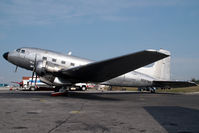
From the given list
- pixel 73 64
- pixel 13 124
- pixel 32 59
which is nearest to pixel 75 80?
pixel 73 64

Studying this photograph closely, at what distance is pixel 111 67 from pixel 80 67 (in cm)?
252

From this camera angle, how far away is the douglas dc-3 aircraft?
521 inches

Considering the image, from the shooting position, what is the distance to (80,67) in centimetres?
1495

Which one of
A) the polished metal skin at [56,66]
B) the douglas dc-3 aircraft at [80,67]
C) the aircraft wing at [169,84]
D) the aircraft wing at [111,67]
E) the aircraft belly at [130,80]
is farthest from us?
the aircraft wing at [169,84]

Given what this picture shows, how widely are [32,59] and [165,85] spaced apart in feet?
55.9

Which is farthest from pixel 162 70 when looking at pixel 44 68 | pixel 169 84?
pixel 44 68

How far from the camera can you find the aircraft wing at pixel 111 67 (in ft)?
39.7

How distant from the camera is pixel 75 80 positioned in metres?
17.9

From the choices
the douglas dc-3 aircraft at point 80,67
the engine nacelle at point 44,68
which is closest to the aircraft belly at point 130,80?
the douglas dc-3 aircraft at point 80,67

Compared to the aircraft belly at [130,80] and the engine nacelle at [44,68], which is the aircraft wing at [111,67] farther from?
the aircraft belly at [130,80]

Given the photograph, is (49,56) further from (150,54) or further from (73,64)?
(150,54)

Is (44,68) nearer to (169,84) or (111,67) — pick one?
(111,67)

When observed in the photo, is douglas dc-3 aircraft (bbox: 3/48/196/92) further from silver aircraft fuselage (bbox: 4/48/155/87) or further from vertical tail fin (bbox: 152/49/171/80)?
vertical tail fin (bbox: 152/49/171/80)

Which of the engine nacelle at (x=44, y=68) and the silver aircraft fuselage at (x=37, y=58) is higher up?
the silver aircraft fuselage at (x=37, y=58)
